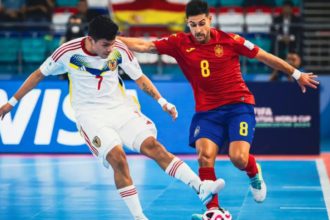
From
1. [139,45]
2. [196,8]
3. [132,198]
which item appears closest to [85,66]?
[139,45]

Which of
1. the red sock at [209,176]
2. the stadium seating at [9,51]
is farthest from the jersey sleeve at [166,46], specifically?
the stadium seating at [9,51]

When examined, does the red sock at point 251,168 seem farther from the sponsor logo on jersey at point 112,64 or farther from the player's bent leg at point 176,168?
the sponsor logo on jersey at point 112,64

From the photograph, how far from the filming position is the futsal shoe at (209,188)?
31.2 feet

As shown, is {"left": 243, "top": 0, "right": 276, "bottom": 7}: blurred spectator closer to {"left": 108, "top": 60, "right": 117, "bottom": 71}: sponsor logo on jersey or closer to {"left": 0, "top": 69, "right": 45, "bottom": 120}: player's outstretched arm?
{"left": 108, "top": 60, "right": 117, "bottom": 71}: sponsor logo on jersey

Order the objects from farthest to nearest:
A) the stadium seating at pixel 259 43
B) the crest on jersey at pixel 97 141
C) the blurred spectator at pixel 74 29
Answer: the stadium seating at pixel 259 43
the blurred spectator at pixel 74 29
the crest on jersey at pixel 97 141

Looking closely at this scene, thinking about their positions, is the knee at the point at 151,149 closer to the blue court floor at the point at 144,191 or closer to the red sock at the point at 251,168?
the blue court floor at the point at 144,191

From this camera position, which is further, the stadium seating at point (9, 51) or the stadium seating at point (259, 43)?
the stadium seating at point (9, 51)

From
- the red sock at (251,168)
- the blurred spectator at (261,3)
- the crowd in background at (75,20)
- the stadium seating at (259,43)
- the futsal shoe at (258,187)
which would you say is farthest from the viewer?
the blurred spectator at (261,3)

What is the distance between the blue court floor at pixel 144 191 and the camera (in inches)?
437

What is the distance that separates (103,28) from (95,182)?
5014mm

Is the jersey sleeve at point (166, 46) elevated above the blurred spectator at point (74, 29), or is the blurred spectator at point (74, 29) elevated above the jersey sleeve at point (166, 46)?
the jersey sleeve at point (166, 46)

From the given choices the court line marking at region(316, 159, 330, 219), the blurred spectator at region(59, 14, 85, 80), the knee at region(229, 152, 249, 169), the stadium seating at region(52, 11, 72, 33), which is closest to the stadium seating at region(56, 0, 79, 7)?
the stadium seating at region(52, 11, 72, 33)

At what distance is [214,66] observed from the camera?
10445 millimetres

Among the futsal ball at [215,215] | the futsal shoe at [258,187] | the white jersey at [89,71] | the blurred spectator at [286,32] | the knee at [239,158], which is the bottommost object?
the blurred spectator at [286,32]
